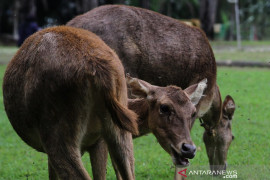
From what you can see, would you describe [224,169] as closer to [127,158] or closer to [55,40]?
[127,158]

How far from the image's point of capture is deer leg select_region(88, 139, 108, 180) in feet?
18.6

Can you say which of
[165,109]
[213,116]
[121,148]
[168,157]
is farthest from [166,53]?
[121,148]

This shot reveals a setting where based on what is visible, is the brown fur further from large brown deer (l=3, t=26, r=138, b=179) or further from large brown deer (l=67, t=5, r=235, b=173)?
large brown deer (l=67, t=5, r=235, b=173)

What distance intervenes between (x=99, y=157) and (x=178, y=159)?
82 cm

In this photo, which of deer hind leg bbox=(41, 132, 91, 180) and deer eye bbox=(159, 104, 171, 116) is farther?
deer eye bbox=(159, 104, 171, 116)

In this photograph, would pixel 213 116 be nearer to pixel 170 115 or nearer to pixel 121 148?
pixel 170 115

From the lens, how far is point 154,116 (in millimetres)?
6059

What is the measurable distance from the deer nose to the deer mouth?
0.26 ft

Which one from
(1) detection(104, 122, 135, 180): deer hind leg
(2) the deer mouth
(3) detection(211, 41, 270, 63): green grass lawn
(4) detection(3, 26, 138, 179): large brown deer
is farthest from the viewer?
(3) detection(211, 41, 270, 63): green grass lawn

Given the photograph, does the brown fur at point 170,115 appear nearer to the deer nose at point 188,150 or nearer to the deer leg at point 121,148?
the deer nose at point 188,150

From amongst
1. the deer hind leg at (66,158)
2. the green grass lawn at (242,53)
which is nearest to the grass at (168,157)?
the deer hind leg at (66,158)

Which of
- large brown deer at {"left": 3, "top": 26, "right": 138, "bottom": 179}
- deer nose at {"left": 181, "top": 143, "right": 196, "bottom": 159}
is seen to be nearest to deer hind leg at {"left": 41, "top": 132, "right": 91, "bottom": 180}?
large brown deer at {"left": 3, "top": 26, "right": 138, "bottom": 179}

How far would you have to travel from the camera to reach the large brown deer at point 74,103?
450 centimetres

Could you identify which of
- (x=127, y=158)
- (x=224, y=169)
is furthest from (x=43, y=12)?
(x=127, y=158)
